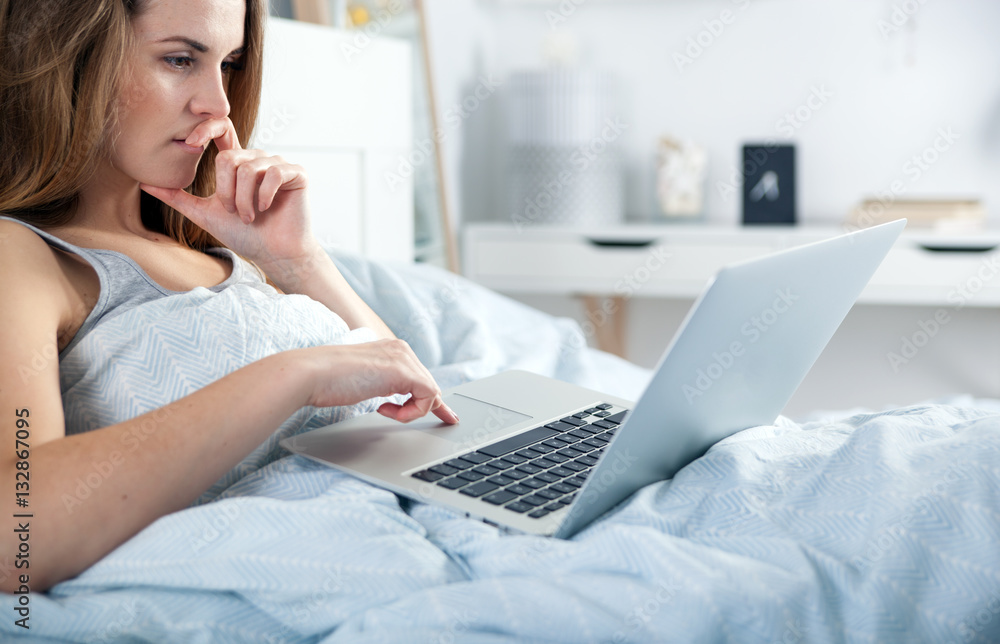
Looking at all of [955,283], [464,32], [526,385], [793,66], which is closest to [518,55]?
[464,32]

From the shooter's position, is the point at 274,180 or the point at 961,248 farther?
the point at 961,248

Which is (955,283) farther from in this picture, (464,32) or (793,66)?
(464,32)

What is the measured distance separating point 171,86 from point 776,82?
2010mm

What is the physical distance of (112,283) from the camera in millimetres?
812

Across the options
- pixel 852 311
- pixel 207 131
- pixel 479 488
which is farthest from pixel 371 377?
pixel 852 311

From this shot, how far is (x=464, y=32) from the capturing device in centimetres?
256

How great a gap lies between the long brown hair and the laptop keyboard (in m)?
0.48

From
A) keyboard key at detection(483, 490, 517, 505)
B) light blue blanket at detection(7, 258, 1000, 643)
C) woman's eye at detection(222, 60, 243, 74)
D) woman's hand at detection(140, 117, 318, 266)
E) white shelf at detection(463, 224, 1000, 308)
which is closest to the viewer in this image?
light blue blanket at detection(7, 258, 1000, 643)

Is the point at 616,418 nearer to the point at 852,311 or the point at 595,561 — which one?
the point at 595,561

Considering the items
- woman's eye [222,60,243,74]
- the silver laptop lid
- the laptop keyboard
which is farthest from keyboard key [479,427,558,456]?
woman's eye [222,60,243,74]

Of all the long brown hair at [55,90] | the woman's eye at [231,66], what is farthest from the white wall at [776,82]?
the long brown hair at [55,90]

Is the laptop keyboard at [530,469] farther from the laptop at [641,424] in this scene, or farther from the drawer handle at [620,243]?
the drawer handle at [620,243]

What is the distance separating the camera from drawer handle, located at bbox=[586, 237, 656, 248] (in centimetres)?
233

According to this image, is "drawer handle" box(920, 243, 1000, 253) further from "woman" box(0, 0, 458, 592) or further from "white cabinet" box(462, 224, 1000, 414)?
"woman" box(0, 0, 458, 592)
